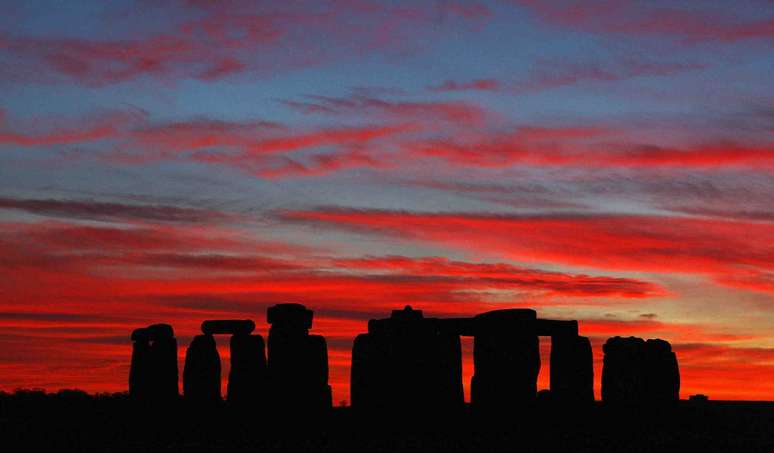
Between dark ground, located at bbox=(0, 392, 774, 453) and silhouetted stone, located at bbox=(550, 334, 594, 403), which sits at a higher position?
silhouetted stone, located at bbox=(550, 334, 594, 403)

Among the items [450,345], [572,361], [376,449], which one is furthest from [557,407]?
[376,449]

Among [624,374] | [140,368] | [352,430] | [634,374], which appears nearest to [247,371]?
[140,368]

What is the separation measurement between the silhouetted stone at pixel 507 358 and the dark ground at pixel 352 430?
474mm

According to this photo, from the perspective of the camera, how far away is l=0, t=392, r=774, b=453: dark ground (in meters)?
26.8

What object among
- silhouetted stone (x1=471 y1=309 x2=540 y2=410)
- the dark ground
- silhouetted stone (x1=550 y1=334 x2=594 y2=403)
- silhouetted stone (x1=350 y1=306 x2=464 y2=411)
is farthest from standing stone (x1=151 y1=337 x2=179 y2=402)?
silhouetted stone (x1=550 y1=334 x2=594 y2=403)

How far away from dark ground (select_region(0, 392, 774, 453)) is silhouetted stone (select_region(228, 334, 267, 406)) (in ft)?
1.52

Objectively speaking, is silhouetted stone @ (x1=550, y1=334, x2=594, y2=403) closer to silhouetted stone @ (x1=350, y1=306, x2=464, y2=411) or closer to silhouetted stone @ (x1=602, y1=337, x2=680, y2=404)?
silhouetted stone @ (x1=602, y1=337, x2=680, y2=404)

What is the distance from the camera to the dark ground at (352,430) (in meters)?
26.8

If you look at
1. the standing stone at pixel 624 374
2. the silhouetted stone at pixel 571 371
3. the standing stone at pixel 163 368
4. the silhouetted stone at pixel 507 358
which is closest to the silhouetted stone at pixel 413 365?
the silhouetted stone at pixel 507 358

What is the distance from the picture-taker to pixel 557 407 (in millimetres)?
33562

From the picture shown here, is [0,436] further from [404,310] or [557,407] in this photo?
[557,407]

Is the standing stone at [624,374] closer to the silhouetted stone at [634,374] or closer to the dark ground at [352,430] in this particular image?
the silhouetted stone at [634,374]

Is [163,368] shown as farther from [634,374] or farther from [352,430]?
[634,374]

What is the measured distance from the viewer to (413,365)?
32.2 m
